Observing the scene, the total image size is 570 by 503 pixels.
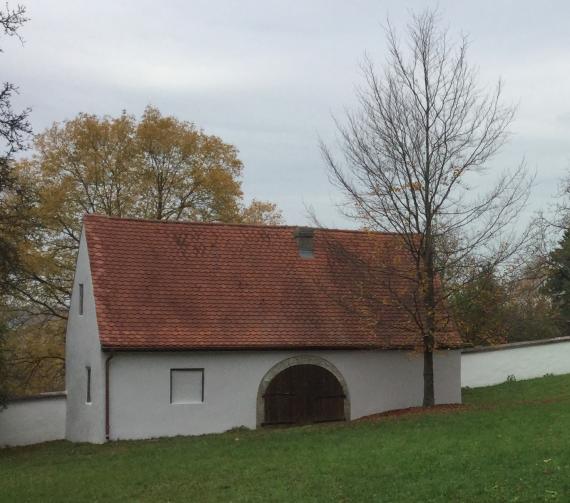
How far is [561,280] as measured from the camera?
45969mm

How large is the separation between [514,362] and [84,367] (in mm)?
14827

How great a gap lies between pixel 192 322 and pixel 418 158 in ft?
26.0

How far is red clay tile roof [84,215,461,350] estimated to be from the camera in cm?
2470

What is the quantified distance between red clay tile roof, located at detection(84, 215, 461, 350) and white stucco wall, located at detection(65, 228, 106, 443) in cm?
80

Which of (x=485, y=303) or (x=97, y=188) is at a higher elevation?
(x=97, y=188)

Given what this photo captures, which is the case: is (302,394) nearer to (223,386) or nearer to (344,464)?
(223,386)

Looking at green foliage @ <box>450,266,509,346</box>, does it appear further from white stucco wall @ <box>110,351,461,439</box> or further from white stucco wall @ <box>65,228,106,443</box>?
white stucco wall @ <box>65,228,106,443</box>

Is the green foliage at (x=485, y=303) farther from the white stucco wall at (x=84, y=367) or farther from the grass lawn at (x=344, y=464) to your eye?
the white stucco wall at (x=84, y=367)

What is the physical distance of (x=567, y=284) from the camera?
4491 cm

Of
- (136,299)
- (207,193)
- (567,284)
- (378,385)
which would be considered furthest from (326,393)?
(567,284)

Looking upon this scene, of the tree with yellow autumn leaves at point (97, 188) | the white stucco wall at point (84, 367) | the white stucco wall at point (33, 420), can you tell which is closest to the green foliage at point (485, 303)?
the white stucco wall at point (84, 367)

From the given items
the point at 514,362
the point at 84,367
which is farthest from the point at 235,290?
the point at 514,362

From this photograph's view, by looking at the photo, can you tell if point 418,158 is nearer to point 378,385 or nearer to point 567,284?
point 378,385

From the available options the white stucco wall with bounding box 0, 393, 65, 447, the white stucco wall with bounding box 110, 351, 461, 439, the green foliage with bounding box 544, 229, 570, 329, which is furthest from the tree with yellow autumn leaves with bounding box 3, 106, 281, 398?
the green foliage with bounding box 544, 229, 570, 329
